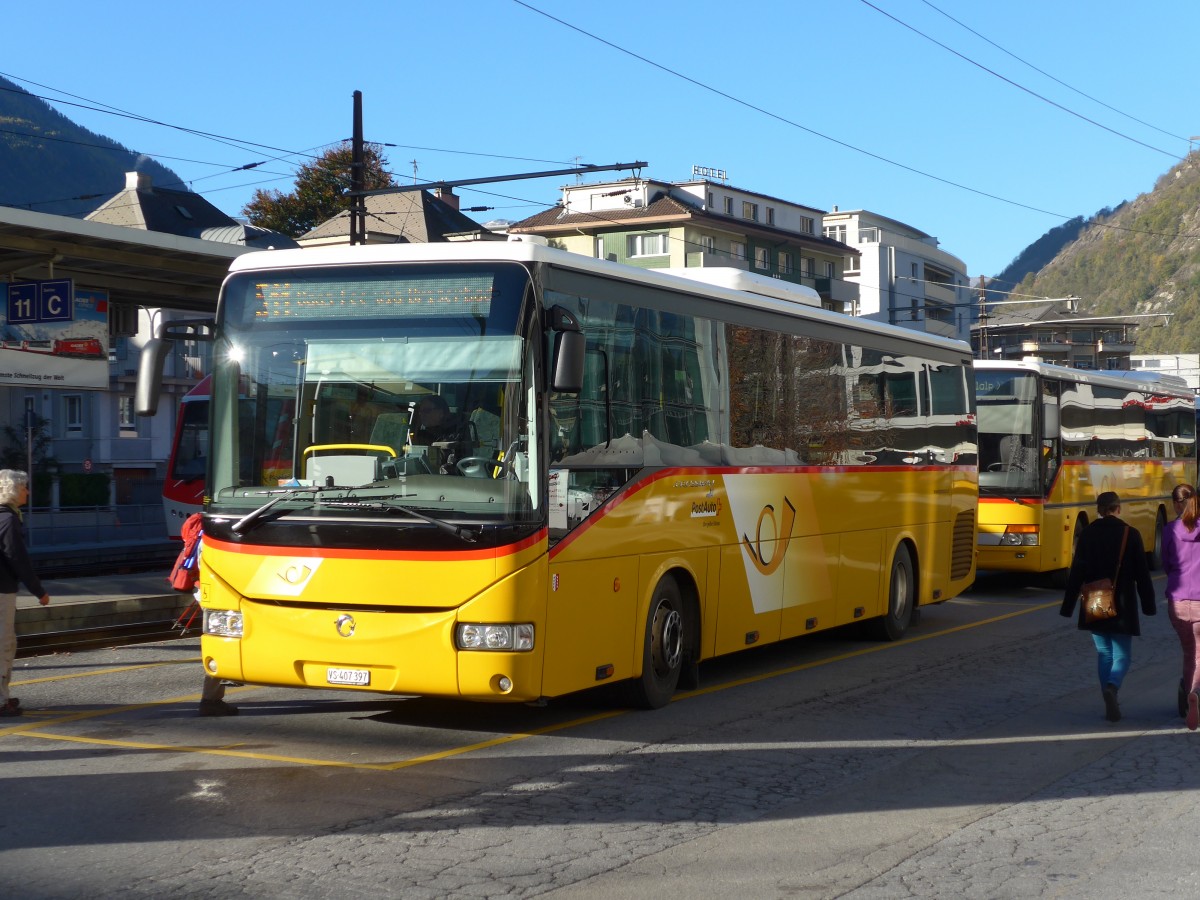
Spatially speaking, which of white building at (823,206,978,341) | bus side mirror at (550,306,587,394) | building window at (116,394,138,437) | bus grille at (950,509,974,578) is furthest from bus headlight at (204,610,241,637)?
white building at (823,206,978,341)

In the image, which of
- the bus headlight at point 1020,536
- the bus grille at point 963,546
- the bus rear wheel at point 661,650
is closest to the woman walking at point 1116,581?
the bus rear wheel at point 661,650

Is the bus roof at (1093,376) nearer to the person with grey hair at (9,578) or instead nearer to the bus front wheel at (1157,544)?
the bus front wheel at (1157,544)

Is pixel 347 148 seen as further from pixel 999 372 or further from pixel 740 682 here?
pixel 740 682

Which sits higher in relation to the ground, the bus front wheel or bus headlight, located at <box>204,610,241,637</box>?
bus headlight, located at <box>204,610,241,637</box>

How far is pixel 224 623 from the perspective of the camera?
9.62 meters

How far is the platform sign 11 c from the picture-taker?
2055cm

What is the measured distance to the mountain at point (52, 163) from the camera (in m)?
165

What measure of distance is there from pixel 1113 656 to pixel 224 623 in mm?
6354

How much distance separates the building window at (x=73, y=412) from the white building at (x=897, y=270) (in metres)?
46.2

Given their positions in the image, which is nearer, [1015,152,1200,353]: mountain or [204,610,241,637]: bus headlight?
[204,610,241,637]: bus headlight

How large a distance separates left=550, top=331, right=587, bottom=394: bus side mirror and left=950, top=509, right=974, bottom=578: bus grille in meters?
9.64

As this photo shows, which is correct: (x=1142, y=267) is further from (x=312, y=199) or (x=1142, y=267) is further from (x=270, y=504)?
(x=270, y=504)

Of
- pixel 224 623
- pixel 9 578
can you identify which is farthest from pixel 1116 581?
pixel 9 578

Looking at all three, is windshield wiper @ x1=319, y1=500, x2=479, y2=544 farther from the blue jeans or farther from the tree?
the tree
